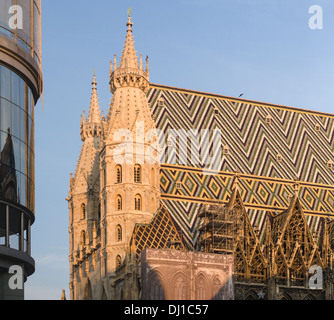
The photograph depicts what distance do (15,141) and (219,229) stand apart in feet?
74.6

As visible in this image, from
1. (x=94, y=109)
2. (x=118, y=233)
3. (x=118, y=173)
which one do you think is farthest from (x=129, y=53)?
(x=118, y=233)

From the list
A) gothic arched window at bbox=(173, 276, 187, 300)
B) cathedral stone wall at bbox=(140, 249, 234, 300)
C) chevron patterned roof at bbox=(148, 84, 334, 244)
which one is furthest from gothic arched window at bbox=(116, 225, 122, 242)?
gothic arched window at bbox=(173, 276, 187, 300)

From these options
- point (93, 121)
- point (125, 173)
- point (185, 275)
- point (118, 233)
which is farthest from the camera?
point (93, 121)

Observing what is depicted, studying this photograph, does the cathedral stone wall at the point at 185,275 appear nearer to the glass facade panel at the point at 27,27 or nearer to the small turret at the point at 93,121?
the glass facade panel at the point at 27,27

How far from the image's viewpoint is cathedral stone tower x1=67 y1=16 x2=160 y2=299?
2670 inches

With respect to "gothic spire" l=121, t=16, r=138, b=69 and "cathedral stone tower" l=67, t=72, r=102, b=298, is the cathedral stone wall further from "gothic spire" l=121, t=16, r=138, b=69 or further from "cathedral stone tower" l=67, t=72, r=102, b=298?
"gothic spire" l=121, t=16, r=138, b=69

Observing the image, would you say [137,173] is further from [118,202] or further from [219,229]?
[219,229]

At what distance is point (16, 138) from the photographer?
165 feet

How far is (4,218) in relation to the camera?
48625 millimetres

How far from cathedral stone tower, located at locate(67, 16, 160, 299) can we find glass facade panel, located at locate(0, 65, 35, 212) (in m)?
15.3

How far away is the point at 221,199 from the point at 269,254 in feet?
22.0
